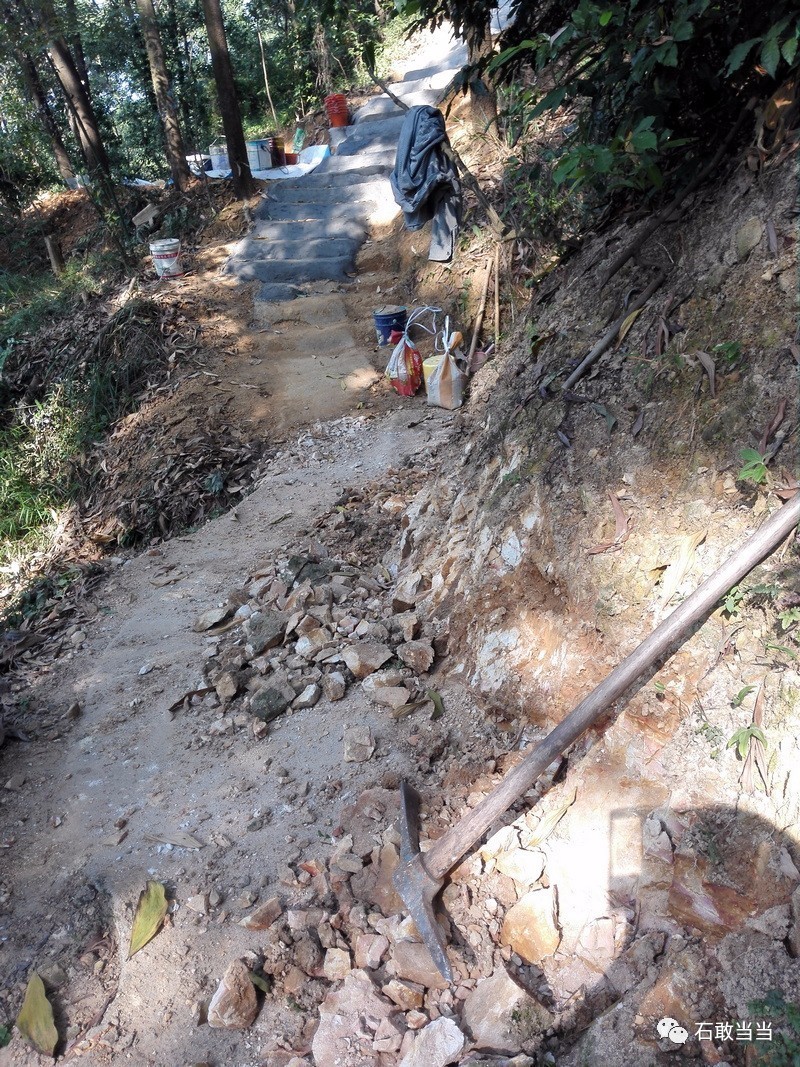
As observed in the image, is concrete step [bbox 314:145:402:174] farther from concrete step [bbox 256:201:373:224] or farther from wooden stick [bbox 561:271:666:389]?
wooden stick [bbox 561:271:666:389]

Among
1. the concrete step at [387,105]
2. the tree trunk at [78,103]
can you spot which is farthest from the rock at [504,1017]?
the concrete step at [387,105]

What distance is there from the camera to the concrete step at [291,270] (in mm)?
9352

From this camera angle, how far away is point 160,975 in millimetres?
2314

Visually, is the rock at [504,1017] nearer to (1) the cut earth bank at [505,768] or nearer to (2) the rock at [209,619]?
(1) the cut earth bank at [505,768]

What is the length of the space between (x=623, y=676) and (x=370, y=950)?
1097 millimetres

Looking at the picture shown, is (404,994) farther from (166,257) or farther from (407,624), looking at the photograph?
(166,257)

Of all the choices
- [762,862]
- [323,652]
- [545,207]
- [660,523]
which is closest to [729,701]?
[762,862]

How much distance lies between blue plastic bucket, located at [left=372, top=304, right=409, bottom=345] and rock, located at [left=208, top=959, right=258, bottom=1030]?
21.2 ft

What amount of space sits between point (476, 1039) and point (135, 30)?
16.5 metres

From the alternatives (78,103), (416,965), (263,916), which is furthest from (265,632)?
(78,103)

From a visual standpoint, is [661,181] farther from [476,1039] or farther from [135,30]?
[135,30]

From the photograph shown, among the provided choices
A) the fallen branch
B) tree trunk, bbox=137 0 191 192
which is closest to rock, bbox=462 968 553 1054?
the fallen branch

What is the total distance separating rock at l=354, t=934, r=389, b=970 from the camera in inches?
85.4

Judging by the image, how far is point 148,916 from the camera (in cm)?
247
